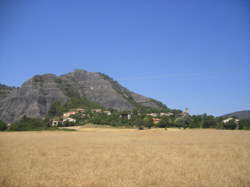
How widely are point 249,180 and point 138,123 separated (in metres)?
102

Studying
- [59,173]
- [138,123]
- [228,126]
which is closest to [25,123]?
[138,123]

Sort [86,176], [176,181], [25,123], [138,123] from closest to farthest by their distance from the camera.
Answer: [176,181] → [86,176] → [25,123] → [138,123]

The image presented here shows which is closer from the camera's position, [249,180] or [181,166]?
[249,180]

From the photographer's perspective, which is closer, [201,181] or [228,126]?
[201,181]

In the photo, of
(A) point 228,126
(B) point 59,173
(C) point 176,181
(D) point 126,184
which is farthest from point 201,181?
(A) point 228,126

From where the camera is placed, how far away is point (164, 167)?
50.7 feet

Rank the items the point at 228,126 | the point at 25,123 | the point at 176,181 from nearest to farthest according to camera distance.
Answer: the point at 176,181 → the point at 25,123 → the point at 228,126

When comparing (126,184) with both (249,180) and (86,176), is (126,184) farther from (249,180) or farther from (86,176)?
(249,180)

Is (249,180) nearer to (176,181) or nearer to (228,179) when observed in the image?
(228,179)

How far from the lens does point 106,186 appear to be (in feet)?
36.7

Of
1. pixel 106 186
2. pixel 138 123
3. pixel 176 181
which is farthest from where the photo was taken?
pixel 138 123

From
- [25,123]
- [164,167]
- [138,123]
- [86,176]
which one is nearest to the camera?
[86,176]

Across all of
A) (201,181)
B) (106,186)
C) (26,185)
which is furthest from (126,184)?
(26,185)

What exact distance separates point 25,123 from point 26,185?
8974 centimetres
